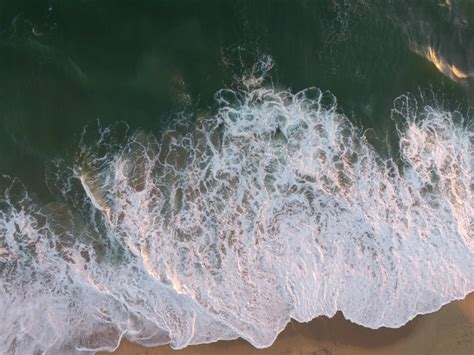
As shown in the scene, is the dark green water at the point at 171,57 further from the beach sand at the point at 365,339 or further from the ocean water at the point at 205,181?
the beach sand at the point at 365,339

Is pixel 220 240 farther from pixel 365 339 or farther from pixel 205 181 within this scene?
pixel 365 339

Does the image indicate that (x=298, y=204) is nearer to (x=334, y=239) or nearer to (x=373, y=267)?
(x=334, y=239)

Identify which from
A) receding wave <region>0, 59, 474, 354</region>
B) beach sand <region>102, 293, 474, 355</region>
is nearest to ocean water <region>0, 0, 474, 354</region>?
receding wave <region>0, 59, 474, 354</region>

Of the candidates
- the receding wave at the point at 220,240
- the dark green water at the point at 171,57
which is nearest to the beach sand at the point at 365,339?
the receding wave at the point at 220,240

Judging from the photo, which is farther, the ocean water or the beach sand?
the beach sand

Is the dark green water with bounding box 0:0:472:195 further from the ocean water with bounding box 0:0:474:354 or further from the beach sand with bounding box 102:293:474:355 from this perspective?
the beach sand with bounding box 102:293:474:355
